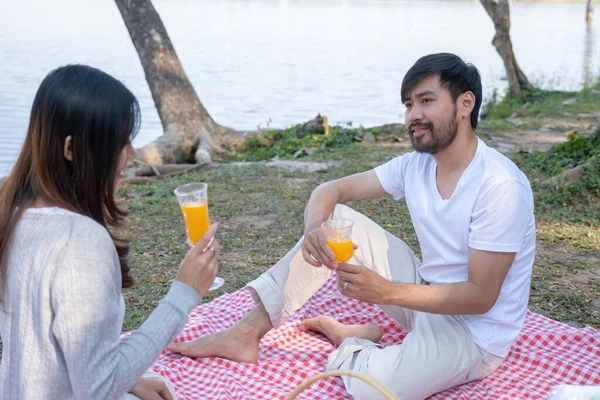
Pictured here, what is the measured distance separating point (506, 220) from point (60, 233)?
63.5 inches

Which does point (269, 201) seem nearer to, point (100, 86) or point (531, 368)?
point (531, 368)

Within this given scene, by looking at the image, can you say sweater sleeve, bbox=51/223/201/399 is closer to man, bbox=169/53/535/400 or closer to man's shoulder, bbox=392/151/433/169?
man, bbox=169/53/535/400

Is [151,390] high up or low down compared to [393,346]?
up

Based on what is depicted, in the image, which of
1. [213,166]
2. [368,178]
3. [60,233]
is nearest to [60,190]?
[60,233]

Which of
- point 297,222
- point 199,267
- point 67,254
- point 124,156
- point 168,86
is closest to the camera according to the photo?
point 67,254

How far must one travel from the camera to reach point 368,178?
3.44m

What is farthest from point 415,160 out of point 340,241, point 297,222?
point 297,222

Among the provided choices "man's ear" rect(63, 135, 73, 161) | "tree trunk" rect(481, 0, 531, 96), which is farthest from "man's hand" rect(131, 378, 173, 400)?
"tree trunk" rect(481, 0, 531, 96)

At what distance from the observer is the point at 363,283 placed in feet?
8.63

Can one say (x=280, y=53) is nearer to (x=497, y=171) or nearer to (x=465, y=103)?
(x=465, y=103)

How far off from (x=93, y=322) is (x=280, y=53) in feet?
66.6

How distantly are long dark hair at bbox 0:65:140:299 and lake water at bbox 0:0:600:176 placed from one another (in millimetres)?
4827

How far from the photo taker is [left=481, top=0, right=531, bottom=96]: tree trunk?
1144 centimetres

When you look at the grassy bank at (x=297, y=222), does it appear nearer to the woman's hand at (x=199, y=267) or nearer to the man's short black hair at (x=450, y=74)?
the man's short black hair at (x=450, y=74)
